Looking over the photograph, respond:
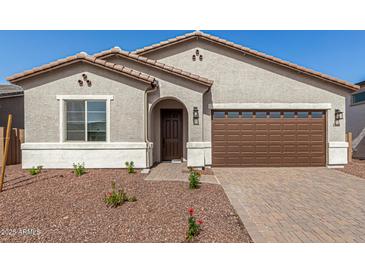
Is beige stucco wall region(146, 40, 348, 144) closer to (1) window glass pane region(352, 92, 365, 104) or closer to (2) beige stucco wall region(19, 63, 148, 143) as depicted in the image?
(2) beige stucco wall region(19, 63, 148, 143)

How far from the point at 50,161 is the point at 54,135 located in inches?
42.1

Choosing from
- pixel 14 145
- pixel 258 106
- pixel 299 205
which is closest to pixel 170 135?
pixel 258 106

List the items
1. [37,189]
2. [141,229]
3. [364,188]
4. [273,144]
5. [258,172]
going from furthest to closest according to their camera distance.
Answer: [273,144], [258,172], [364,188], [37,189], [141,229]

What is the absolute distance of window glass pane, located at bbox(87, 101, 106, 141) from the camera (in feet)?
27.4

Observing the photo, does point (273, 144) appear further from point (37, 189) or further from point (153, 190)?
point (37, 189)

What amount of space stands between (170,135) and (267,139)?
486 cm

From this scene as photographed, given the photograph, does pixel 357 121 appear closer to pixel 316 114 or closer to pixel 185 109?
pixel 316 114

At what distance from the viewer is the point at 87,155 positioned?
27.1 feet

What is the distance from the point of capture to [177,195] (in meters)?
5.40

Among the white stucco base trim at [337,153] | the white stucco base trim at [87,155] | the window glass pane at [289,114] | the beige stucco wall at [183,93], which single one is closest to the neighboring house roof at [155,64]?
the beige stucco wall at [183,93]

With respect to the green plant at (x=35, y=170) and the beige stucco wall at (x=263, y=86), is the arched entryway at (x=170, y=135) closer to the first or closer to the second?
the beige stucco wall at (x=263, y=86)

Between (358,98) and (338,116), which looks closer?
(338,116)

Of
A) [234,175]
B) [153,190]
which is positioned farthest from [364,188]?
[153,190]

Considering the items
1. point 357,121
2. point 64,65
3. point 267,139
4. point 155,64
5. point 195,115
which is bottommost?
point 267,139
